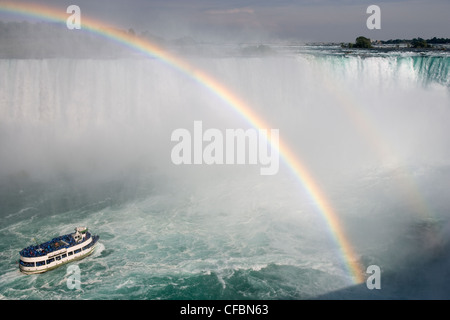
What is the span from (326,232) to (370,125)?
1552cm

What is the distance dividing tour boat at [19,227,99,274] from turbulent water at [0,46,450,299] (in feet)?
0.94

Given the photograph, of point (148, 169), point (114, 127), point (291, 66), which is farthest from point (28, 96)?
point (291, 66)

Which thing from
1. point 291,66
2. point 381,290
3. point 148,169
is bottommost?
point 381,290

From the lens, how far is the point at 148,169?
22.8m

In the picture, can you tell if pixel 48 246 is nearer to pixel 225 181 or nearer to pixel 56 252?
pixel 56 252

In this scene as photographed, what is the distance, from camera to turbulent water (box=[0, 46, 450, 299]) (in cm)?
1239

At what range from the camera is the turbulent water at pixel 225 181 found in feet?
40.7

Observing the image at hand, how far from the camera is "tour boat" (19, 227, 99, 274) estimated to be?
494 inches

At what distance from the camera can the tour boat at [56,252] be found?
12.5m

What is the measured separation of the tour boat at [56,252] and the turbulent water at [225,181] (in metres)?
0.29

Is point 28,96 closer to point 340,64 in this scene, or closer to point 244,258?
point 244,258

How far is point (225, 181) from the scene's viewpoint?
21172 millimetres

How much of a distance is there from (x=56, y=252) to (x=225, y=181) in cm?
997

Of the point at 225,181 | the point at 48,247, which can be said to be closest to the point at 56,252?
the point at 48,247
